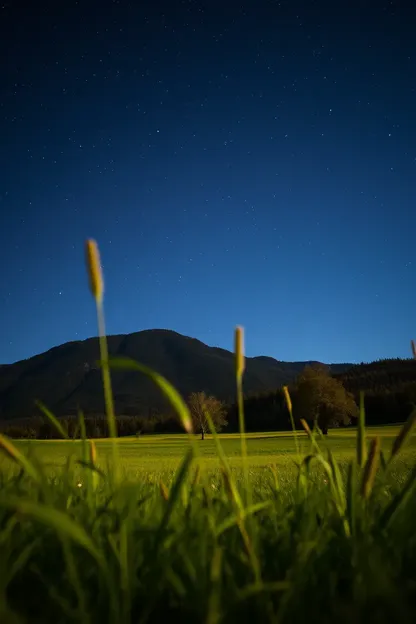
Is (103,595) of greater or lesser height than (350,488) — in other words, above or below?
below

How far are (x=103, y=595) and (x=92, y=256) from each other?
0.75 meters

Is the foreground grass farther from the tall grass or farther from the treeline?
the treeline

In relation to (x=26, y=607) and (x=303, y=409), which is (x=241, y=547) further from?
(x=303, y=409)

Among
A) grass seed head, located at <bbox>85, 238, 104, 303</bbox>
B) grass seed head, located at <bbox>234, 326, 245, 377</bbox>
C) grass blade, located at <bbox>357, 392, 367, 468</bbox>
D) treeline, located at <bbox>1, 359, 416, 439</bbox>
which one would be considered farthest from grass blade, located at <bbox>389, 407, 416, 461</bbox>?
treeline, located at <bbox>1, 359, 416, 439</bbox>

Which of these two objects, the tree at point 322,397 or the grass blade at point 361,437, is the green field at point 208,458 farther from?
the tree at point 322,397

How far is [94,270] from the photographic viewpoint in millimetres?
1092

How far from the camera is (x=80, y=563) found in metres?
1.28

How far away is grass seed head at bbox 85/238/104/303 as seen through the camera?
1.07 metres

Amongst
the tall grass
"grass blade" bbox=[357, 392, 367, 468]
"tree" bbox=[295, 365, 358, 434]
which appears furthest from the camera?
"tree" bbox=[295, 365, 358, 434]

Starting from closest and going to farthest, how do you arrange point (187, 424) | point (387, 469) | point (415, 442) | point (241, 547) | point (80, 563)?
point (187, 424) → point (80, 563) → point (241, 547) → point (387, 469) → point (415, 442)

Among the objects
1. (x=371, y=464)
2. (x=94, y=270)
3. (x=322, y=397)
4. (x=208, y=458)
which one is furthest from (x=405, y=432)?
(x=322, y=397)

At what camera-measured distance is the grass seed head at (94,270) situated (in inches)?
42.0

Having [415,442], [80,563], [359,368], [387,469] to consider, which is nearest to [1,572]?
[80,563]

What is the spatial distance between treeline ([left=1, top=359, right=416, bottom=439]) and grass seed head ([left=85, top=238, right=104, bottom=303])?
5018 centimetres
